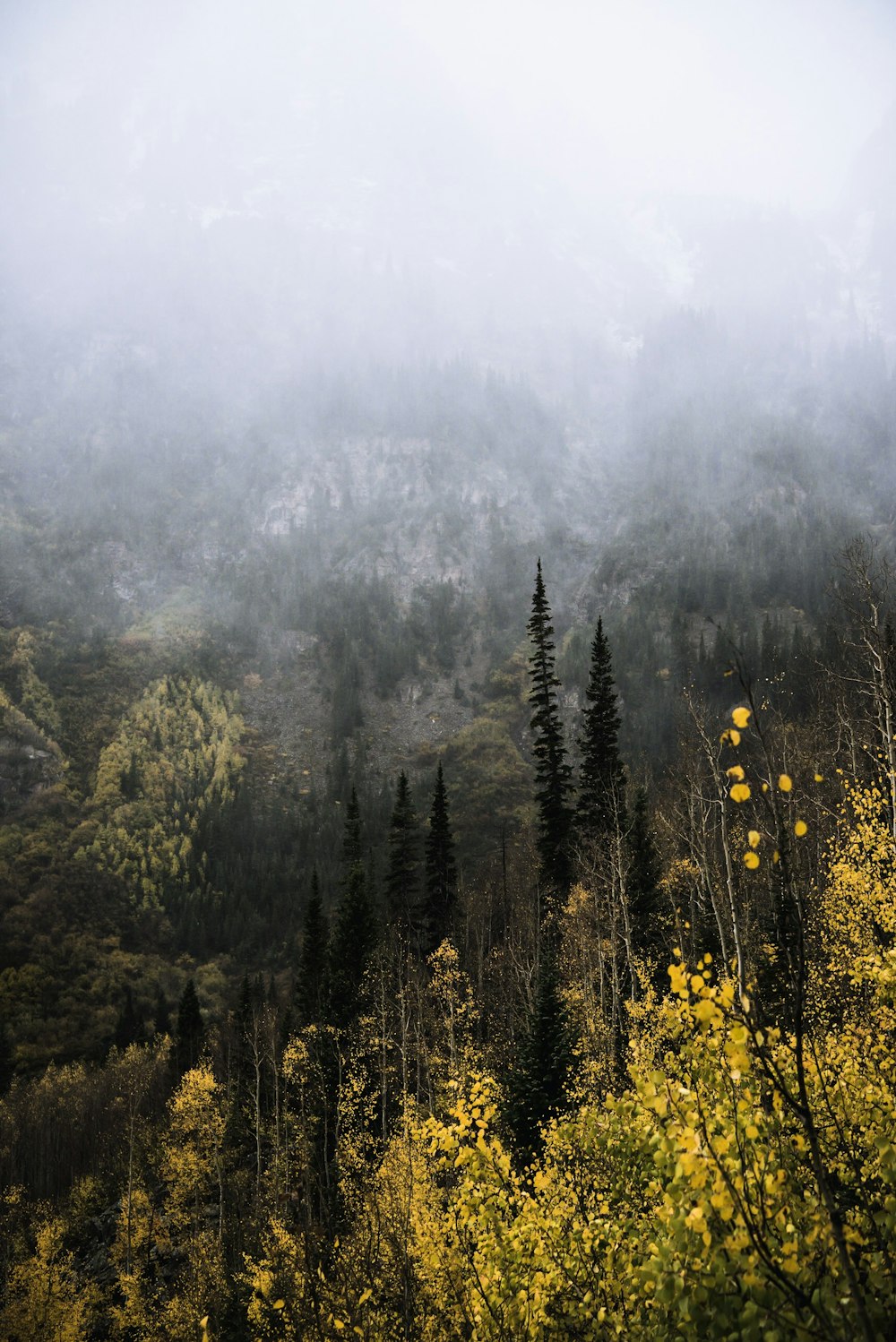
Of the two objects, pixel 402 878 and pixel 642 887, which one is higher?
pixel 402 878

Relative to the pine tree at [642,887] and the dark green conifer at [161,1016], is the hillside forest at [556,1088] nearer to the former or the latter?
the pine tree at [642,887]

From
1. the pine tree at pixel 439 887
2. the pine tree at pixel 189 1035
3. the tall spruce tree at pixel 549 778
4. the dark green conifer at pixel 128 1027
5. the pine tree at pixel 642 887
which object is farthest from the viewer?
the dark green conifer at pixel 128 1027

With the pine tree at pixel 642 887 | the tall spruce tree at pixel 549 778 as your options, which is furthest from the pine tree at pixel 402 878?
the pine tree at pixel 642 887

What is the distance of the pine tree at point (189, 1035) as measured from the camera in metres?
78.6

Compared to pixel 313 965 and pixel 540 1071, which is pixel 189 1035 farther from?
pixel 540 1071

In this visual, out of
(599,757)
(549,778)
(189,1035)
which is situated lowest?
(189,1035)

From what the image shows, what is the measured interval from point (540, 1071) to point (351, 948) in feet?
104

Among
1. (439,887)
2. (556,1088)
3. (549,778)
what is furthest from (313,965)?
(556,1088)

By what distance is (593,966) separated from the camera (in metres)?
38.5

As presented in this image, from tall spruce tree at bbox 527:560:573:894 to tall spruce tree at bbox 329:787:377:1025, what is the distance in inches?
571

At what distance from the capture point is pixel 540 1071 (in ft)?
85.3

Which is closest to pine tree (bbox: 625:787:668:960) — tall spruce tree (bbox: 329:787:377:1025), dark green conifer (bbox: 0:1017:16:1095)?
tall spruce tree (bbox: 329:787:377:1025)

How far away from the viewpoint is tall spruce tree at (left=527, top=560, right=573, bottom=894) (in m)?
52.1

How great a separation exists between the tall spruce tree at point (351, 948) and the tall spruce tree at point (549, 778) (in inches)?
571
